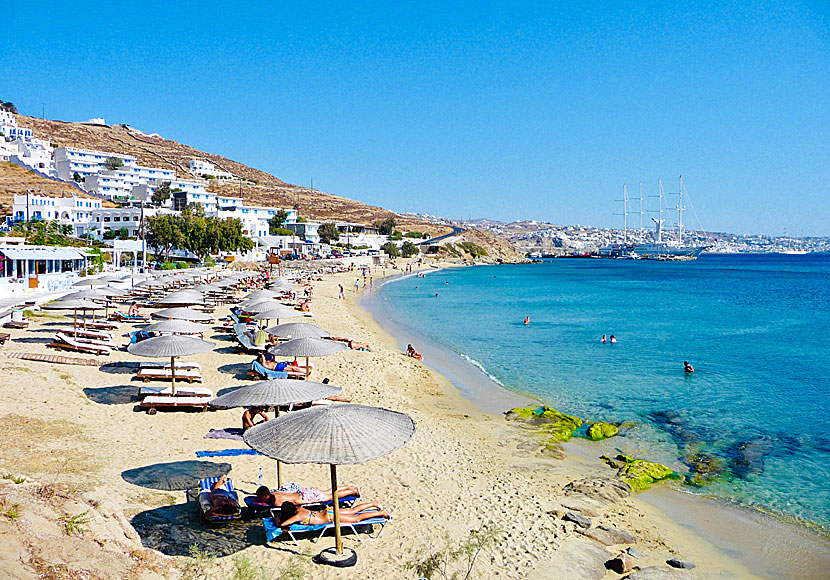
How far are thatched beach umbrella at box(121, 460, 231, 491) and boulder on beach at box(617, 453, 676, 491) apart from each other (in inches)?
291

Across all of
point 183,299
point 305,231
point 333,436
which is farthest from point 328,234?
point 333,436

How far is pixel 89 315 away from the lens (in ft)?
77.9

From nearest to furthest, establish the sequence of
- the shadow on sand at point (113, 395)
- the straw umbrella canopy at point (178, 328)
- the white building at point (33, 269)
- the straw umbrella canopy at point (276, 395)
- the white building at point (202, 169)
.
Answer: the straw umbrella canopy at point (276, 395) < the shadow on sand at point (113, 395) < the straw umbrella canopy at point (178, 328) < the white building at point (33, 269) < the white building at point (202, 169)

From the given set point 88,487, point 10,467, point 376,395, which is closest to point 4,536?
point 88,487

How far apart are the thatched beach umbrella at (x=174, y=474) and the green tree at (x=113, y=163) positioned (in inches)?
4200

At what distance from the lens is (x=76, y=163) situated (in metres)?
97.8

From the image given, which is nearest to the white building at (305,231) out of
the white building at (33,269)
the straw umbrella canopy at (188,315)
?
the white building at (33,269)

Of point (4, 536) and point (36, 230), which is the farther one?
point (36, 230)

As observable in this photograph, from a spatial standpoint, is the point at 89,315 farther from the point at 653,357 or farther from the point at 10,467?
the point at 653,357

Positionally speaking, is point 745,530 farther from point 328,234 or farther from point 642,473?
point 328,234

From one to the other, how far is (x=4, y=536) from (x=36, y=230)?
53.3m

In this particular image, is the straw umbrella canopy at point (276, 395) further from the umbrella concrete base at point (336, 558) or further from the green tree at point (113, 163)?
the green tree at point (113, 163)

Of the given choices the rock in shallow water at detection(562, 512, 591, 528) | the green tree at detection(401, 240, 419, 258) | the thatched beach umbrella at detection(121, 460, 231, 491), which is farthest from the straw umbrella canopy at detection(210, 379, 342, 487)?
the green tree at detection(401, 240, 419, 258)

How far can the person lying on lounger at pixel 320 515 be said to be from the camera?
7.08 meters
